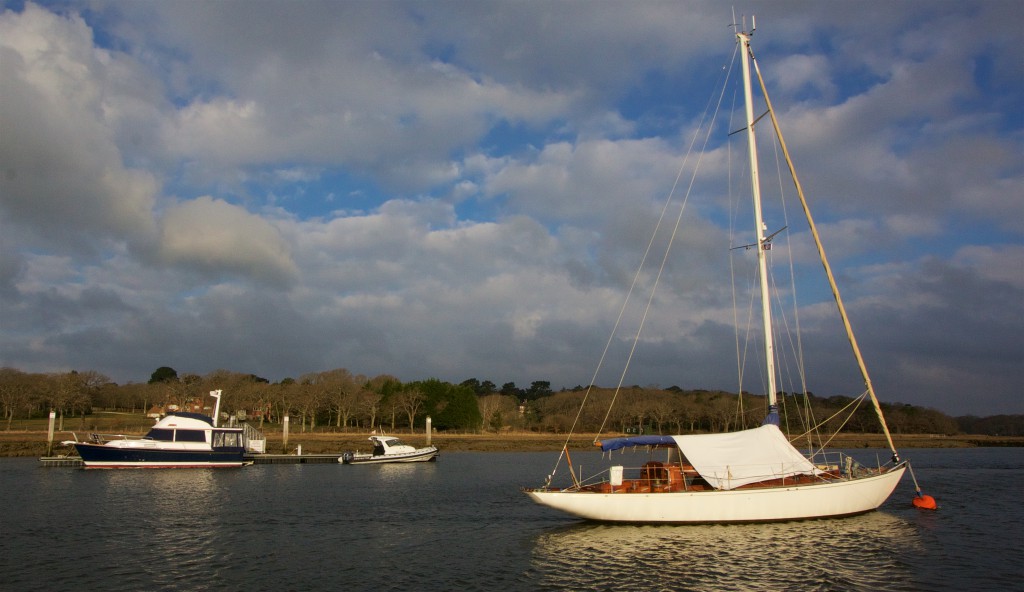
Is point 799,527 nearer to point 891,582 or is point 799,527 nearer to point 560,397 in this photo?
point 891,582

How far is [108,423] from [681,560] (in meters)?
113

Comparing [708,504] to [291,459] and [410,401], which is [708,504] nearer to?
[291,459]

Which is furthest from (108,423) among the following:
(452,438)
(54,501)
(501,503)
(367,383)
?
(501,503)

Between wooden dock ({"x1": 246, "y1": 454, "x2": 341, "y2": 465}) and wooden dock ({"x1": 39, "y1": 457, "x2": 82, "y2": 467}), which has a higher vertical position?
wooden dock ({"x1": 39, "y1": 457, "x2": 82, "y2": 467})

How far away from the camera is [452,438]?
108m

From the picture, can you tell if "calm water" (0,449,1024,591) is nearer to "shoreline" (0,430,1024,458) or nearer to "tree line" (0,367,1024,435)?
"shoreline" (0,430,1024,458)

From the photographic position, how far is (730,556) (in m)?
23.2

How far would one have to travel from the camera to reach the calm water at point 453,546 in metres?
21.0

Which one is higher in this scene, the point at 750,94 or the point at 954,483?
the point at 750,94

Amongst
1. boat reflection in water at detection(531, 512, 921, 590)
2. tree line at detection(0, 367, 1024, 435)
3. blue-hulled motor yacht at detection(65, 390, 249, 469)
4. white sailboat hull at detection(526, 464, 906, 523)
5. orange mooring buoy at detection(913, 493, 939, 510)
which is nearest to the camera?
boat reflection in water at detection(531, 512, 921, 590)

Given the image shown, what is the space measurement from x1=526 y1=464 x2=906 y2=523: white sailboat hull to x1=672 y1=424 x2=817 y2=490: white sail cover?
0.83 meters

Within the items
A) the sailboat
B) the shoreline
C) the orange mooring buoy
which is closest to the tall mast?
the sailboat

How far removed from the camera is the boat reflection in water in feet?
67.4

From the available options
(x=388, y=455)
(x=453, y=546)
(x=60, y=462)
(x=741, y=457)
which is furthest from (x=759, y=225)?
(x=60, y=462)
